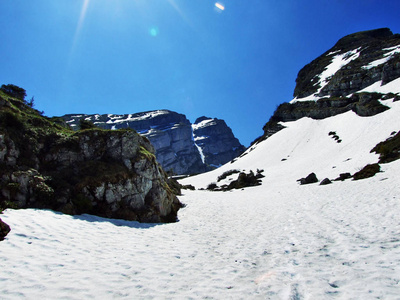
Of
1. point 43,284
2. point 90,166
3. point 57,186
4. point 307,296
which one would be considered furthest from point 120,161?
point 307,296

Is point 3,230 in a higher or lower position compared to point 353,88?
lower

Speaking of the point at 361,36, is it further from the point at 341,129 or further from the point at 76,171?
the point at 76,171

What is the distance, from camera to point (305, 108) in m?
91.9

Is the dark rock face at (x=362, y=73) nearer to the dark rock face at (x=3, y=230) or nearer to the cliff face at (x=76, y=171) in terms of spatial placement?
the cliff face at (x=76, y=171)

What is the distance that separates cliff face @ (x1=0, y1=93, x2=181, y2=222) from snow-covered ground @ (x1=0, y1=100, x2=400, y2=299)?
1499 mm

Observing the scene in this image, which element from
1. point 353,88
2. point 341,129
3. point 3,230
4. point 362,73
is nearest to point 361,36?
point 362,73

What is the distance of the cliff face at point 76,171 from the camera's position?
12.1m

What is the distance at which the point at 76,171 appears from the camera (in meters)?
15.2

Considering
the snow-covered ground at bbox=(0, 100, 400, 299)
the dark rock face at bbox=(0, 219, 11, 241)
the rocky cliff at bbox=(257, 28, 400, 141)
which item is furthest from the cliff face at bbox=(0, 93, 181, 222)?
the rocky cliff at bbox=(257, 28, 400, 141)

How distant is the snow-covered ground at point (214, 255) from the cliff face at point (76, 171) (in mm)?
1499

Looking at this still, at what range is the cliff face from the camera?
1211 cm

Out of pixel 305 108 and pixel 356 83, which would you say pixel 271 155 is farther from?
pixel 356 83

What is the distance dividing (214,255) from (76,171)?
12.0 metres

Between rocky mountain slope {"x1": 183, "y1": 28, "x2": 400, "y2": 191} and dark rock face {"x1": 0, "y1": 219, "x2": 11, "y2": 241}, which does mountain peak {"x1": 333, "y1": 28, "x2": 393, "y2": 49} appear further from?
dark rock face {"x1": 0, "y1": 219, "x2": 11, "y2": 241}
